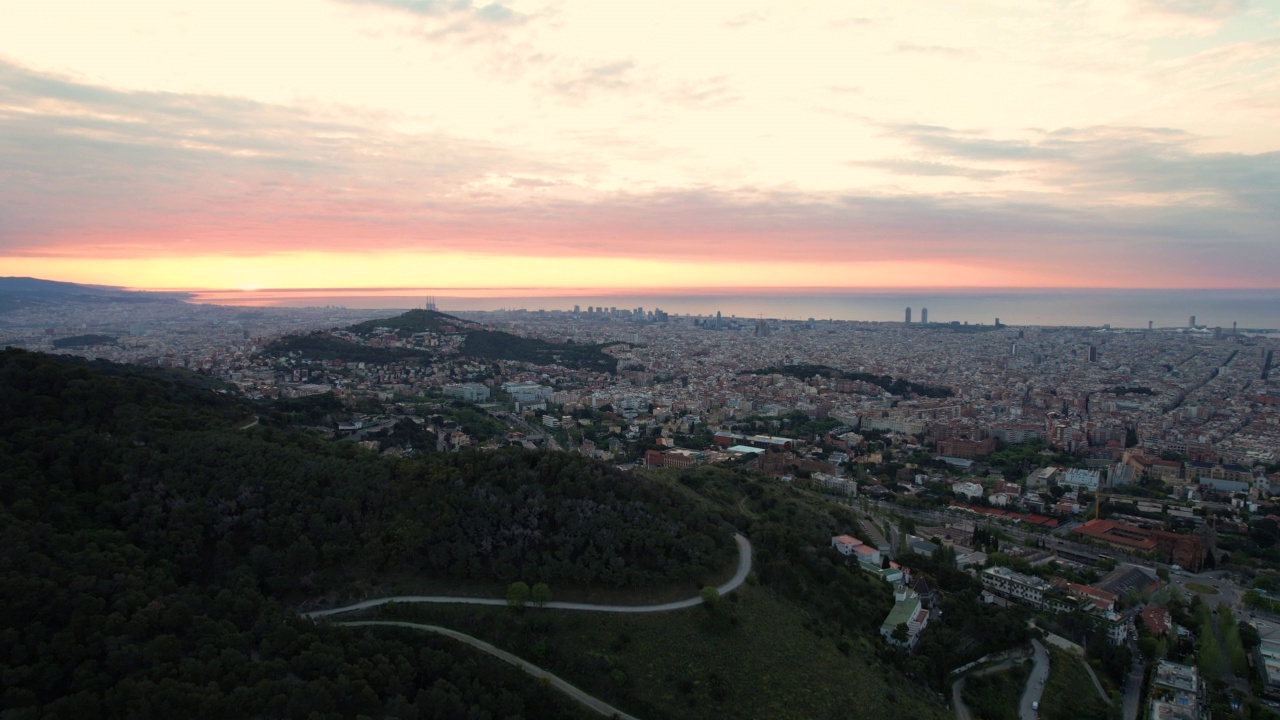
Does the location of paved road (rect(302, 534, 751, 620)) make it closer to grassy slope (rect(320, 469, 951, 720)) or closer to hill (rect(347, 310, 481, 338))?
grassy slope (rect(320, 469, 951, 720))

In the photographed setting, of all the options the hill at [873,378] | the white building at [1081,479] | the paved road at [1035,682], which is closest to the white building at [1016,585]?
the paved road at [1035,682]

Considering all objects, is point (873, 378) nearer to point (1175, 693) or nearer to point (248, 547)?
point (1175, 693)

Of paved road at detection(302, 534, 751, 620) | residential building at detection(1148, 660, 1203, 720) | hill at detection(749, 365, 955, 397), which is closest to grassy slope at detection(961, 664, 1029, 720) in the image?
residential building at detection(1148, 660, 1203, 720)

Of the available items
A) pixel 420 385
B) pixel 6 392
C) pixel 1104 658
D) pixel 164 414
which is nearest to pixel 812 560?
pixel 1104 658

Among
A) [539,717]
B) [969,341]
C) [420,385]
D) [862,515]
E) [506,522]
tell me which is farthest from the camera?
[969,341]

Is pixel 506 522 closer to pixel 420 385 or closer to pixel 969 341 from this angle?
pixel 420 385

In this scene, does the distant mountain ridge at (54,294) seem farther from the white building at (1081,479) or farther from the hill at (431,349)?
the white building at (1081,479)

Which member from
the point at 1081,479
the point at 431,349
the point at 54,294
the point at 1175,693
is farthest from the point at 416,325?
the point at 54,294
